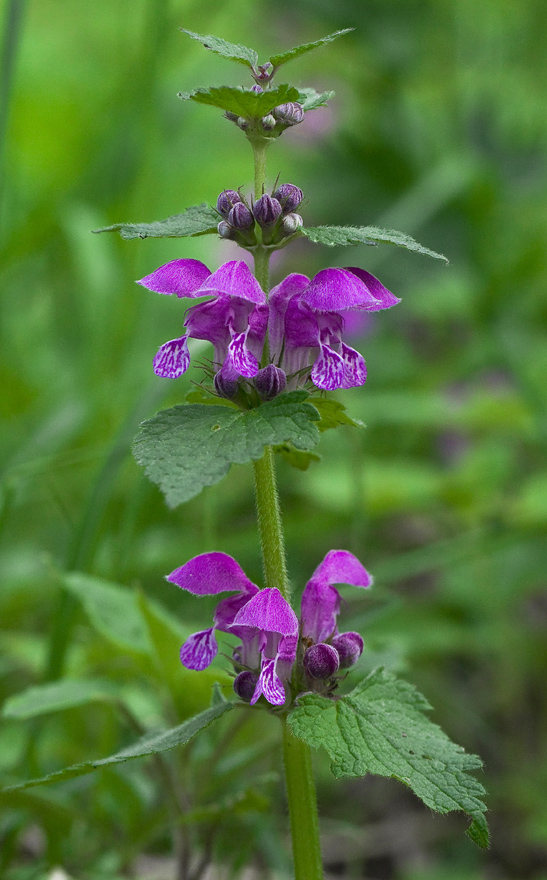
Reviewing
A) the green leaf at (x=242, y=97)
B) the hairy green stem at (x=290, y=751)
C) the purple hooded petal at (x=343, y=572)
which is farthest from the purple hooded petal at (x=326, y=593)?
the green leaf at (x=242, y=97)

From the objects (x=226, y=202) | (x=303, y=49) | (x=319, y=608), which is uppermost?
(x=303, y=49)

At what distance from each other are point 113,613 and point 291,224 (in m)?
0.81

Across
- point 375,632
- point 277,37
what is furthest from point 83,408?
point 277,37

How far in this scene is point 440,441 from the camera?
3.72 metres

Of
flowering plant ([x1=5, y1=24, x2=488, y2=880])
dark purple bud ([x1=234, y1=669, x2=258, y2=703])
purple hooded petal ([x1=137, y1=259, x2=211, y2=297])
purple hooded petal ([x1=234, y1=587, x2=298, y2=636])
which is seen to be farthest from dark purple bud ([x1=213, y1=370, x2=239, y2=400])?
dark purple bud ([x1=234, y1=669, x2=258, y2=703])

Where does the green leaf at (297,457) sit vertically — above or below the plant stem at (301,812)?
above

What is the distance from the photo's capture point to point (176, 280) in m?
1.03

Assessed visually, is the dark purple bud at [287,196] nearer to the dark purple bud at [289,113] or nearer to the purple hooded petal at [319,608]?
the dark purple bud at [289,113]

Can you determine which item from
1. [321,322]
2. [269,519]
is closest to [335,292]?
[321,322]

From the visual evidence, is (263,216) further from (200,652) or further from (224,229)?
(200,652)

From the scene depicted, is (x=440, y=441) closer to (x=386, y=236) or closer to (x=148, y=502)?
(x=148, y=502)

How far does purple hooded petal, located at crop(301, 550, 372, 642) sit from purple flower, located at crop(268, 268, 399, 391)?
261 millimetres

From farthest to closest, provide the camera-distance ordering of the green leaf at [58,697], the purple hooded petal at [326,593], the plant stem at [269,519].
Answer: the green leaf at [58,697] < the purple hooded petal at [326,593] < the plant stem at [269,519]

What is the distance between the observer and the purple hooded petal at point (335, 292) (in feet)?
3.21
